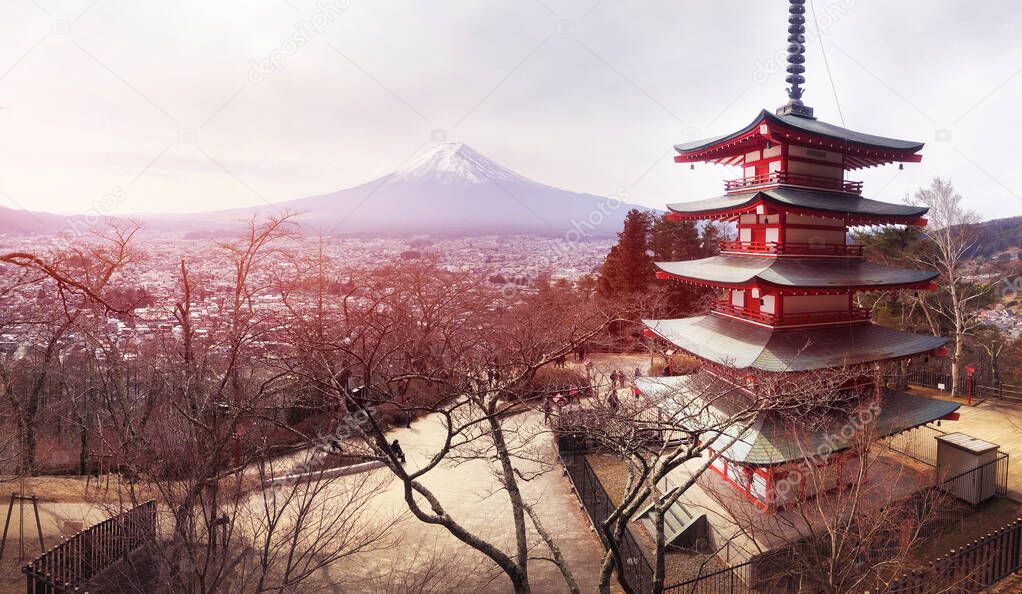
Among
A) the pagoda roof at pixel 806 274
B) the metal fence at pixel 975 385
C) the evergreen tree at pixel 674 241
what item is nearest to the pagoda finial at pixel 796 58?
the pagoda roof at pixel 806 274

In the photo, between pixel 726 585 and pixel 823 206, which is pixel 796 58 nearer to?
pixel 823 206

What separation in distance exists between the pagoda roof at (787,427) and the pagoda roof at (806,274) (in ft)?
9.52

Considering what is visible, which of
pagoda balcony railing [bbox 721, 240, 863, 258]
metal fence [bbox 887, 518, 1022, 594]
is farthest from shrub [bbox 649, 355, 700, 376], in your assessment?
metal fence [bbox 887, 518, 1022, 594]

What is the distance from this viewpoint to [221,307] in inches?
499

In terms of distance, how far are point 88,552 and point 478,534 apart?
7501mm

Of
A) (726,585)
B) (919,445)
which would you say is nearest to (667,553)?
(726,585)

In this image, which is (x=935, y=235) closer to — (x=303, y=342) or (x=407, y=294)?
(x=407, y=294)

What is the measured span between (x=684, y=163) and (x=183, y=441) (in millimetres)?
14916

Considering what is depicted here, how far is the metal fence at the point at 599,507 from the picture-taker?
349 inches

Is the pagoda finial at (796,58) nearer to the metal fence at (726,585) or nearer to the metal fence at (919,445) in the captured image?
the metal fence at (919,445)

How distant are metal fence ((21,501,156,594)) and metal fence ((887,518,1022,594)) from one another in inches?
448

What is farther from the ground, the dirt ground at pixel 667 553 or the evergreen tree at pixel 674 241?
the evergreen tree at pixel 674 241

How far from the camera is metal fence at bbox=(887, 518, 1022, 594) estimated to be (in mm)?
6691

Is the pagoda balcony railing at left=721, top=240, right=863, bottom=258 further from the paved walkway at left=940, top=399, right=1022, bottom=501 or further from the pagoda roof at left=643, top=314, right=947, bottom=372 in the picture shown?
the paved walkway at left=940, top=399, right=1022, bottom=501
